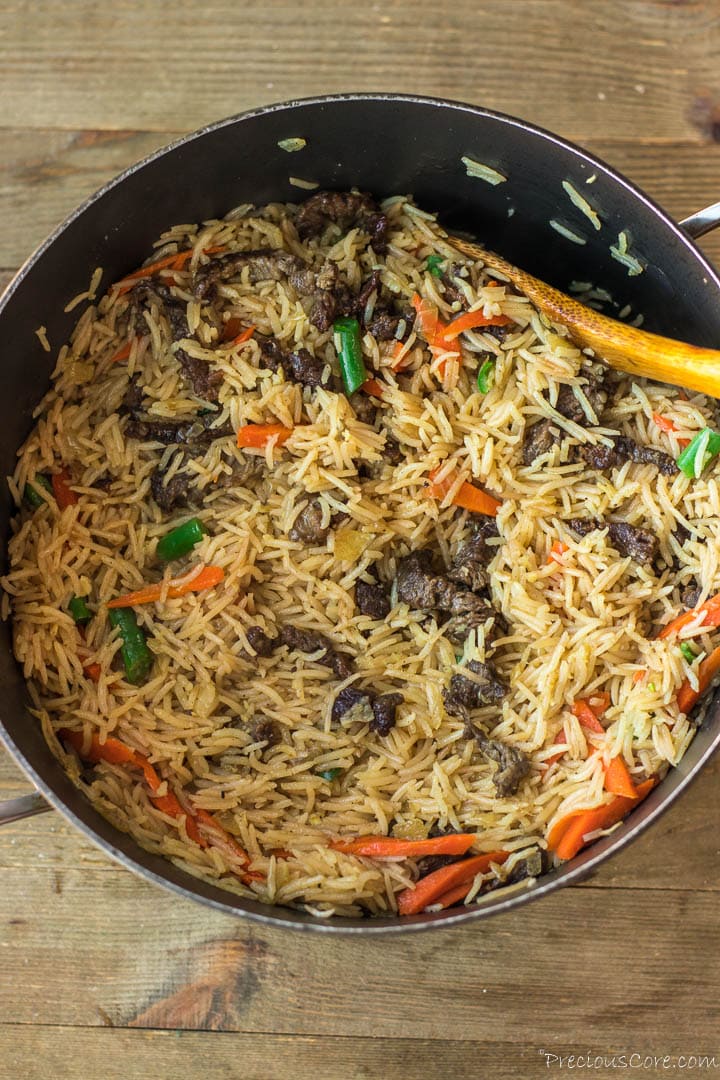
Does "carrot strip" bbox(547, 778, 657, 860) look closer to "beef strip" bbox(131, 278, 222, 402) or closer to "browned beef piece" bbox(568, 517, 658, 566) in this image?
"browned beef piece" bbox(568, 517, 658, 566)

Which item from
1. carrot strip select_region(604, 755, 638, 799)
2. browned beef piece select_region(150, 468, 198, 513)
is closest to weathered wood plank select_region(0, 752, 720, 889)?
carrot strip select_region(604, 755, 638, 799)

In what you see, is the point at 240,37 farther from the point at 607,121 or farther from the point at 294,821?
the point at 294,821

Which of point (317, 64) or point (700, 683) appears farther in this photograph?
point (317, 64)

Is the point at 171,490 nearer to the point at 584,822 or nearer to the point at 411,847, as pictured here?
the point at 411,847

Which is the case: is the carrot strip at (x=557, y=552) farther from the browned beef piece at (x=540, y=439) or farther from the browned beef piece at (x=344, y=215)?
the browned beef piece at (x=344, y=215)

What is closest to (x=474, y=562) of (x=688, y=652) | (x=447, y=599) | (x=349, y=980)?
(x=447, y=599)

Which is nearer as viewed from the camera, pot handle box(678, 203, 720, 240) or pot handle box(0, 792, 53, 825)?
pot handle box(0, 792, 53, 825)

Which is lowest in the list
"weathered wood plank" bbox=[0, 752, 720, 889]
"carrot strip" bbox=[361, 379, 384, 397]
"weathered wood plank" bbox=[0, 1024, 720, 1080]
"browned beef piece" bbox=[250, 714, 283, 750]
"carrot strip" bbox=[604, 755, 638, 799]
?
"weathered wood plank" bbox=[0, 1024, 720, 1080]
